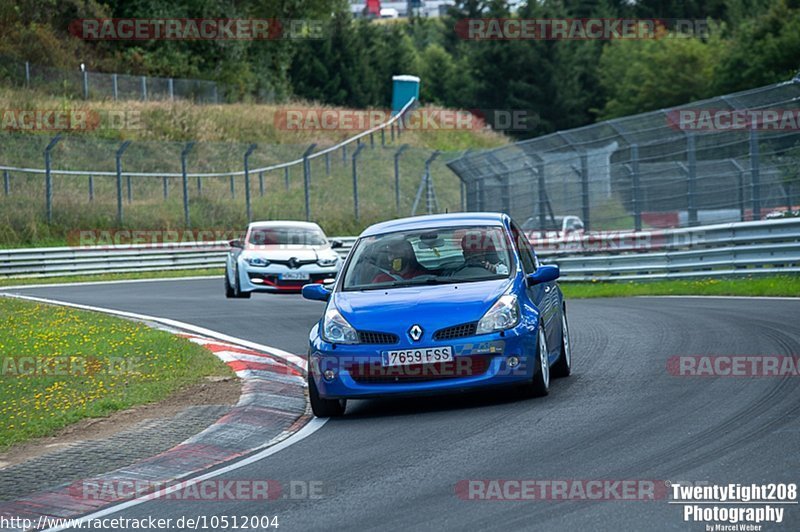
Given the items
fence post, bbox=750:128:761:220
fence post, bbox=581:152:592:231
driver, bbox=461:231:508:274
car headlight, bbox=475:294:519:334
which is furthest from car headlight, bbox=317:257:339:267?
car headlight, bbox=475:294:519:334

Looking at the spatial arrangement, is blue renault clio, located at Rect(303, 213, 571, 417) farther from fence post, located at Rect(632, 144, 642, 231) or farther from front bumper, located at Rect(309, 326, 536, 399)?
fence post, located at Rect(632, 144, 642, 231)

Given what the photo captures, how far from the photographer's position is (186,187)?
3706 cm

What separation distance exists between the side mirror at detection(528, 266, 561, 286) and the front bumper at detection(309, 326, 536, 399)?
0.93 m

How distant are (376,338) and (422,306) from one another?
1.37 feet

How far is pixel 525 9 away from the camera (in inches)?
3755

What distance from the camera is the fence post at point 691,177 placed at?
22359 mm

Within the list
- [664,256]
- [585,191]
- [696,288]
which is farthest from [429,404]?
[585,191]

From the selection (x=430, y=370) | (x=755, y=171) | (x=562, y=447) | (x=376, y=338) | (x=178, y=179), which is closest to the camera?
(x=562, y=447)

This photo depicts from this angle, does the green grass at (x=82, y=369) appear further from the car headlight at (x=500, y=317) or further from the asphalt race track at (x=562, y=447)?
the car headlight at (x=500, y=317)

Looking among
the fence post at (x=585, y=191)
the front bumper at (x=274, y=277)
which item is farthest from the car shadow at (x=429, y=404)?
the fence post at (x=585, y=191)

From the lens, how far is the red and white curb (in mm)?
7367

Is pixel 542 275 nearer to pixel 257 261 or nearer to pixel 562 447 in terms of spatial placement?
pixel 562 447

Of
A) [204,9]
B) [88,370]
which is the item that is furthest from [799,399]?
[204,9]

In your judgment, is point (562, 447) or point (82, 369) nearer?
point (562, 447)
